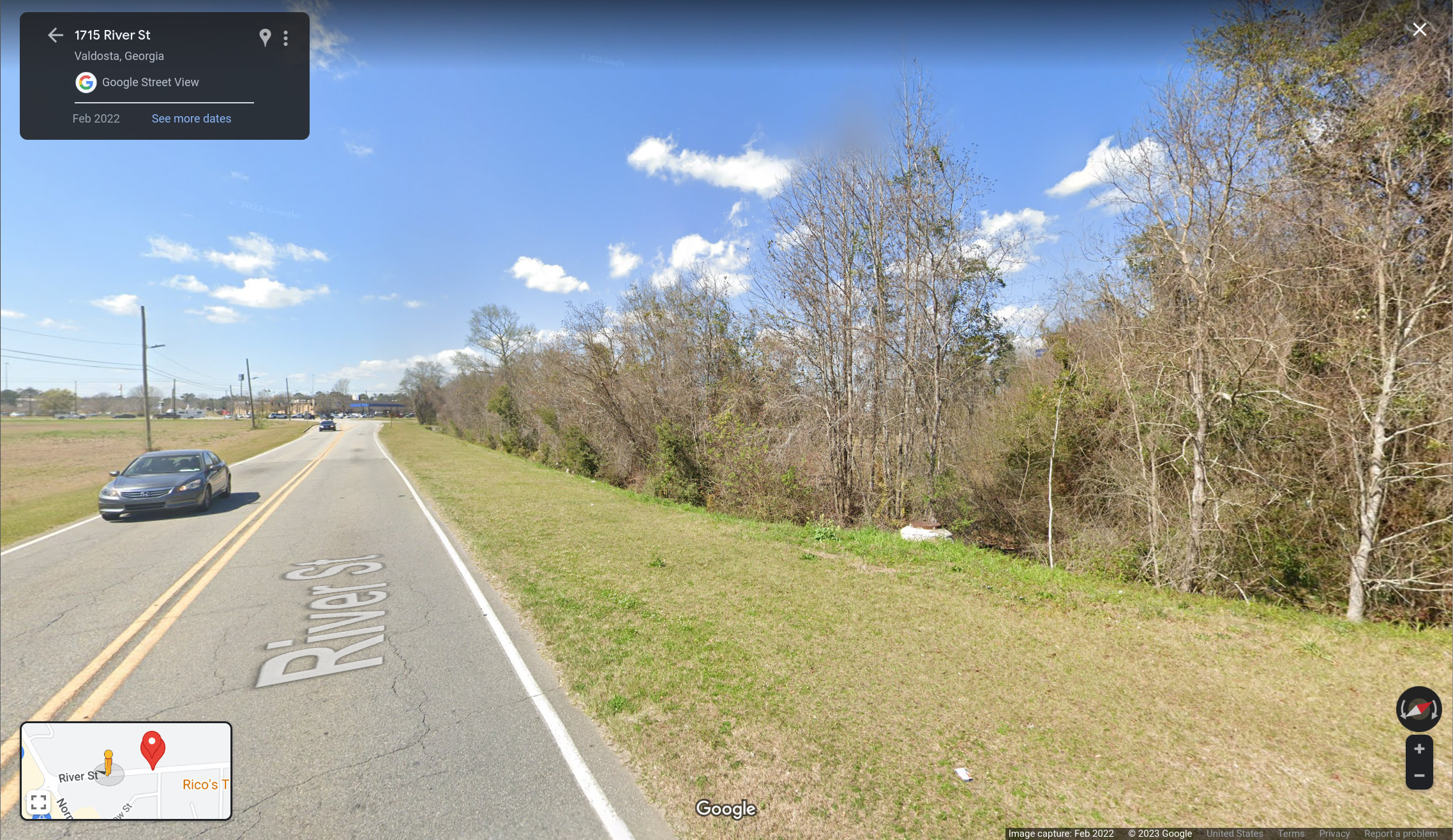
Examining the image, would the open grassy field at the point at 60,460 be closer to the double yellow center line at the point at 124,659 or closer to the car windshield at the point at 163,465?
the car windshield at the point at 163,465

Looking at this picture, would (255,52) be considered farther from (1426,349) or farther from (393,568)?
(1426,349)

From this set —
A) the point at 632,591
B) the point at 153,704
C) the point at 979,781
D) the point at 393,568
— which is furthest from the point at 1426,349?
the point at 393,568

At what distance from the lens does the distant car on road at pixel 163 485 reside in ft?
31.9

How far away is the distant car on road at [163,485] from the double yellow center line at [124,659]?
3.80m

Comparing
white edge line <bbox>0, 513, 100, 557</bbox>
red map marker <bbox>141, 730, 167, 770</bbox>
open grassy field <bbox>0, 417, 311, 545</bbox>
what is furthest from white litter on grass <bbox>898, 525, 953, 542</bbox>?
white edge line <bbox>0, 513, 100, 557</bbox>

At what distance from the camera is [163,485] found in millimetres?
10133

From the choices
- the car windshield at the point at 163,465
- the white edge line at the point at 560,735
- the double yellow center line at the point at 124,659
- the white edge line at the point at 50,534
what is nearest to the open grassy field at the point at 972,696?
the white edge line at the point at 560,735

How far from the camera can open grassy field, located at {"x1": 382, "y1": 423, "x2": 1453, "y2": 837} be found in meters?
2.62

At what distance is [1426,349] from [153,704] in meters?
12.3

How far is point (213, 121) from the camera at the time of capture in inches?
126

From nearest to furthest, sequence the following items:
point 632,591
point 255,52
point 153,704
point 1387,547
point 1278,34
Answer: point 255,52, point 153,704, point 1387,547, point 632,591, point 1278,34

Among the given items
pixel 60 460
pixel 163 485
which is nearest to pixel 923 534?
pixel 163 485

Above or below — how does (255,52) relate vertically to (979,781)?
above

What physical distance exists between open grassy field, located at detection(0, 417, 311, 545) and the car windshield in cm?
139
